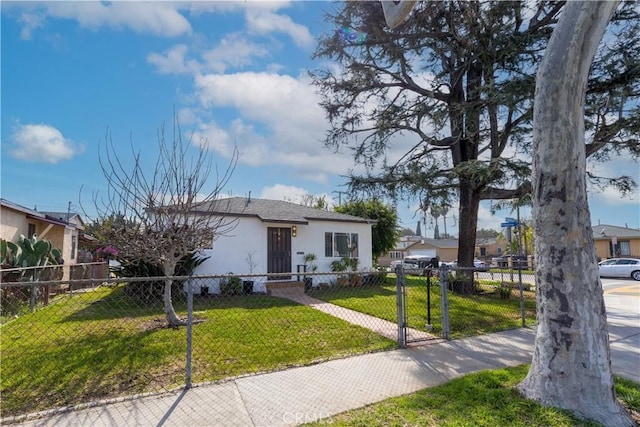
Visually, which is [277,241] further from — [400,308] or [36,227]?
[36,227]

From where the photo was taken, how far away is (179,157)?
281 inches

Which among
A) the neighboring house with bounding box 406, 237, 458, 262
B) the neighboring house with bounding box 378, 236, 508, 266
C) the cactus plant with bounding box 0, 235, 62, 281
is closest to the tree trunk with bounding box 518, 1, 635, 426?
the cactus plant with bounding box 0, 235, 62, 281

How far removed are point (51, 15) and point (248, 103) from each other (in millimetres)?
4741

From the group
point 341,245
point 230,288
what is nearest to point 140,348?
point 230,288

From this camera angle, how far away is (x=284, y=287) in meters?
12.9

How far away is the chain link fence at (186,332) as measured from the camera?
4043 millimetres

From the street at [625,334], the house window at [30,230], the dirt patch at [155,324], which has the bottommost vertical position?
the street at [625,334]

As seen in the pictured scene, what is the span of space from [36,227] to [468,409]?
54.6ft

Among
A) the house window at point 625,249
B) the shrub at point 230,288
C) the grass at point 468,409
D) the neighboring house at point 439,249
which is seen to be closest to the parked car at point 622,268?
the house window at point 625,249

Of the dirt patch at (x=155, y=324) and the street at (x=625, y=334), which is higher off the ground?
the dirt patch at (x=155, y=324)

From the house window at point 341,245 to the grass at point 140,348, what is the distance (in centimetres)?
650

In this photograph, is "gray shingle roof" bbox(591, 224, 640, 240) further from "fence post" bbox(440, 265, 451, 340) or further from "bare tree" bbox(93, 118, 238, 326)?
"bare tree" bbox(93, 118, 238, 326)

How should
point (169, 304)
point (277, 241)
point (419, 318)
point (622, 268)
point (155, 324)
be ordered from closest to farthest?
point (169, 304)
point (155, 324)
point (419, 318)
point (277, 241)
point (622, 268)

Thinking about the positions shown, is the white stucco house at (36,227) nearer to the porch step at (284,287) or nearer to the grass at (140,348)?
the grass at (140,348)
